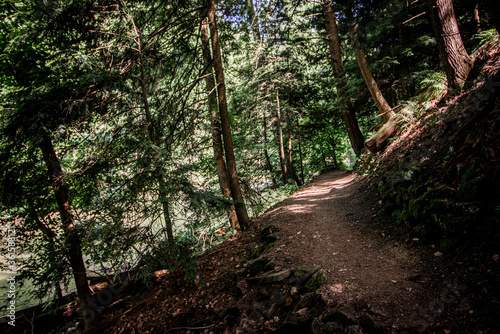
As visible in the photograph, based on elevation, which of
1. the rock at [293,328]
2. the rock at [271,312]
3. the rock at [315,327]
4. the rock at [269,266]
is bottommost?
the rock at [271,312]

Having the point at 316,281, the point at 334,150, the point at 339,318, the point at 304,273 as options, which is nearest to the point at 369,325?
the point at 339,318

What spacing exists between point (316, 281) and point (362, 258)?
109 centimetres

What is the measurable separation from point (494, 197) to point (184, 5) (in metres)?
8.87

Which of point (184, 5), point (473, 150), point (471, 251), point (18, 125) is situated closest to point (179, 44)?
point (184, 5)

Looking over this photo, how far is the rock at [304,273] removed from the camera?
369cm

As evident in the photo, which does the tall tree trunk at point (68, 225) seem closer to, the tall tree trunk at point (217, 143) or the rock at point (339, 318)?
the tall tree trunk at point (217, 143)

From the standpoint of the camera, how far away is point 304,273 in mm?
3779

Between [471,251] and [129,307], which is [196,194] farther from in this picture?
[471,251]

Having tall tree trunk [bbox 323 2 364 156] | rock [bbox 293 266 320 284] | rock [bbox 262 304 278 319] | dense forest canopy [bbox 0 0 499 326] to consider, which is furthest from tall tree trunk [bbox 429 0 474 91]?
rock [bbox 262 304 278 319]

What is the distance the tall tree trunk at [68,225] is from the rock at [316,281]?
504cm

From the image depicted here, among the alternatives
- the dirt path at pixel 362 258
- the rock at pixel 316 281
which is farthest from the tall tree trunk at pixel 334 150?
the rock at pixel 316 281

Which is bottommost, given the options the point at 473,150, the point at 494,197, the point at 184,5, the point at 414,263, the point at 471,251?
the point at 414,263

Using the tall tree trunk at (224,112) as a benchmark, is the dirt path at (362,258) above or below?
below

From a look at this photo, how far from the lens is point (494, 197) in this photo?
103 inches
